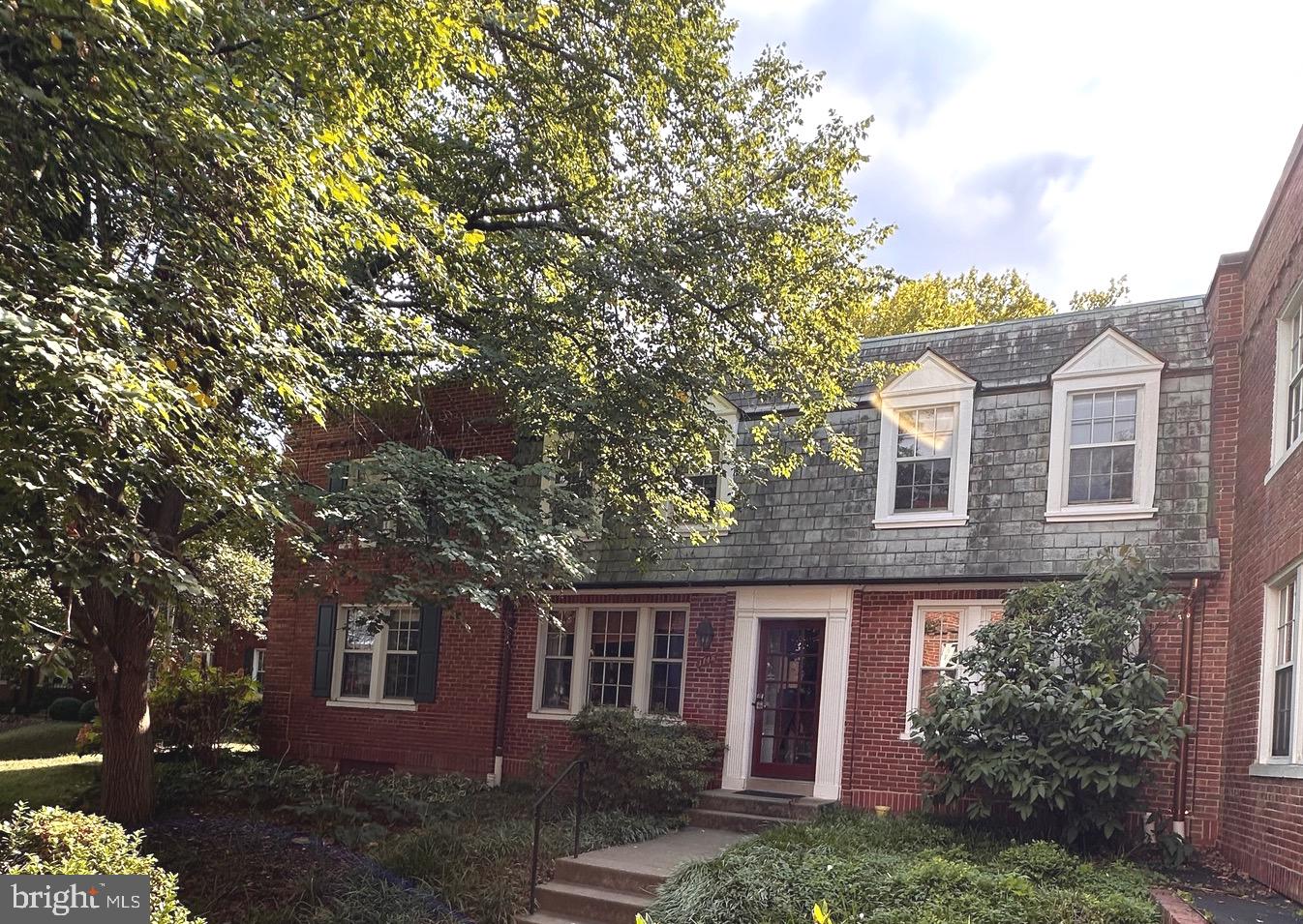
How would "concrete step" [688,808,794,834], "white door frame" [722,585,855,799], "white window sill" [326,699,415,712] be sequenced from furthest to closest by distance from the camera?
1. "white window sill" [326,699,415,712]
2. "white door frame" [722,585,855,799]
3. "concrete step" [688,808,794,834]

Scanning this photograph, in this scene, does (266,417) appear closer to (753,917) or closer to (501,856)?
(501,856)

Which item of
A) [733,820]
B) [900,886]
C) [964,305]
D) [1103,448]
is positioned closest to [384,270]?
[733,820]

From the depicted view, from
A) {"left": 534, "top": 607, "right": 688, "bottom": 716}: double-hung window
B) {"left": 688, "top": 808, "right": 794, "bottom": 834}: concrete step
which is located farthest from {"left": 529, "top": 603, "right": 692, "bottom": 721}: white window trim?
{"left": 688, "top": 808, "right": 794, "bottom": 834}: concrete step

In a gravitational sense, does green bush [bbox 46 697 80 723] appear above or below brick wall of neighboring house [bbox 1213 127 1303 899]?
below

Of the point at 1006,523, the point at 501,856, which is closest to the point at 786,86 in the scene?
the point at 1006,523

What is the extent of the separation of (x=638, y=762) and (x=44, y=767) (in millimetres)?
11178

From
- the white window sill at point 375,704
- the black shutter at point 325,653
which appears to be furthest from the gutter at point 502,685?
the black shutter at point 325,653

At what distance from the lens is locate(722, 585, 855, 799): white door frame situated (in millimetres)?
13117

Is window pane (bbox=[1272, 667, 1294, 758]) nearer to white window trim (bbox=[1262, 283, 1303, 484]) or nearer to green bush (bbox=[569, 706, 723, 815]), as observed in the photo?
white window trim (bbox=[1262, 283, 1303, 484])

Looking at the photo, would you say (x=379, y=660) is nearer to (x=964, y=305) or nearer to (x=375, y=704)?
(x=375, y=704)

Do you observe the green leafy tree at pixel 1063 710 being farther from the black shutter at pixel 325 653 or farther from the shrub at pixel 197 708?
the shrub at pixel 197 708

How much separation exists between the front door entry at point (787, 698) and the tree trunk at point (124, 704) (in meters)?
7.44

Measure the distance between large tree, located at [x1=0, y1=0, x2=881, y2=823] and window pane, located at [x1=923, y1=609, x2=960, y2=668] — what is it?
2.26 m

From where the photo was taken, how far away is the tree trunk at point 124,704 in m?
12.2
